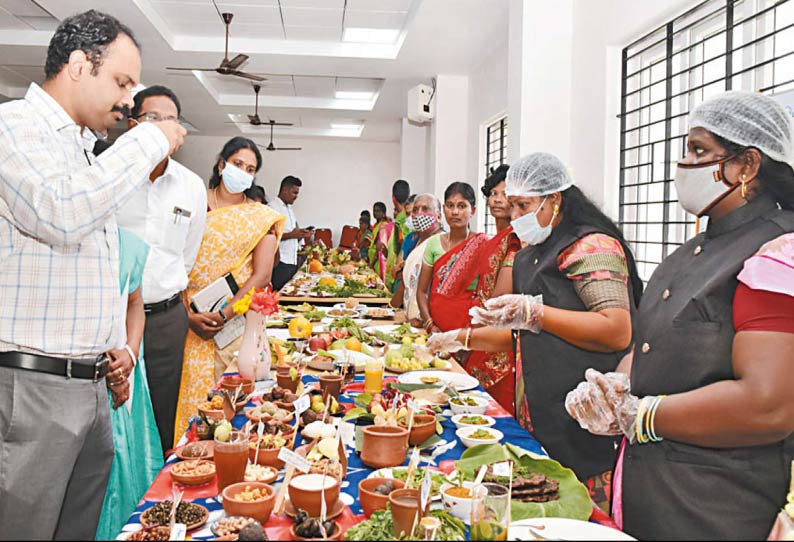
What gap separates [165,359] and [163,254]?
40cm

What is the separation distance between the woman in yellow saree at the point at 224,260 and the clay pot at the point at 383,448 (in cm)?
141

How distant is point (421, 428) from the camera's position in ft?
5.09

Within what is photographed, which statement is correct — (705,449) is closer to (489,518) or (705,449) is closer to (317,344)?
Answer: (489,518)

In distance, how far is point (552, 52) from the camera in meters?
4.49

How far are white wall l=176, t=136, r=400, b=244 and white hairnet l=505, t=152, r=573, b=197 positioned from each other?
1192 centimetres

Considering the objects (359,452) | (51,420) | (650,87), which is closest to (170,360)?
(51,420)

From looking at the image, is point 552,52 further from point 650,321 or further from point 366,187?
point 366,187

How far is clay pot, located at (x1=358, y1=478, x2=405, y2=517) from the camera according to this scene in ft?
3.84

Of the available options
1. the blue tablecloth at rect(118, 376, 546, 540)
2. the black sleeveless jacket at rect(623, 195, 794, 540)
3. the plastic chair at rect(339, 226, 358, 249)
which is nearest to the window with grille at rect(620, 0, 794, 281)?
the black sleeveless jacket at rect(623, 195, 794, 540)

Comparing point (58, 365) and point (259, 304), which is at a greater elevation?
point (259, 304)

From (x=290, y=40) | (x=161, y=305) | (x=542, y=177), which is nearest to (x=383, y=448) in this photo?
(x=542, y=177)

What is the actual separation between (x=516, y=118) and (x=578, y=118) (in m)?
0.43

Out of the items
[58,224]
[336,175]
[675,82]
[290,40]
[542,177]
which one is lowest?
[58,224]

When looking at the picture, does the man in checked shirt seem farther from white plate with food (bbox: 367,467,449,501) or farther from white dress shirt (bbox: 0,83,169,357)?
white plate with food (bbox: 367,467,449,501)
